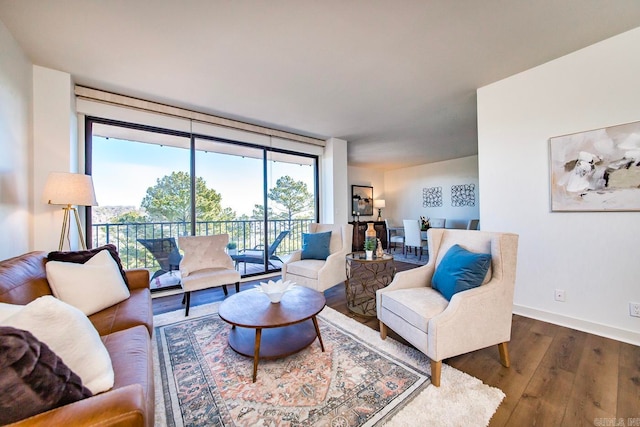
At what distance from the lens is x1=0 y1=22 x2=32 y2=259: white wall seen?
1846 millimetres

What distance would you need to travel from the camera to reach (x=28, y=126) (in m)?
2.26

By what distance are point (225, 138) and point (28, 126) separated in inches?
76.7

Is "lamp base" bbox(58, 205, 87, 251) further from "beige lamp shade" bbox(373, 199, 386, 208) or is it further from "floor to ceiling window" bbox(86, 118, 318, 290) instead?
"beige lamp shade" bbox(373, 199, 386, 208)

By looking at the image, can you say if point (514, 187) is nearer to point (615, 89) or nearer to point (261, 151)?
point (615, 89)

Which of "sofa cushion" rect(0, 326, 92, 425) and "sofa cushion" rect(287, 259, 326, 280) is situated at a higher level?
"sofa cushion" rect(0, 326, 92, 425)

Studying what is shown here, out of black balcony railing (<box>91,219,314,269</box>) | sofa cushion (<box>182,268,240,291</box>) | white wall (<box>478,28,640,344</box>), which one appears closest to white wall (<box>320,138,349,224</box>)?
black balcony railing (<box>91,219,314,269</box>)

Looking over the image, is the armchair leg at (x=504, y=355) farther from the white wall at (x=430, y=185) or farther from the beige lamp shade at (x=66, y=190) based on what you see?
the white wall at (x=430, y=185)

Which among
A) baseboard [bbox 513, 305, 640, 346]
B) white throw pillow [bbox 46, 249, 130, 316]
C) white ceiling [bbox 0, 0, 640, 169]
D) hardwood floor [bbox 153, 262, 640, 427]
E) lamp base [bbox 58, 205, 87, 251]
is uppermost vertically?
white ceiling [bbox 0, 0, 640, 169]

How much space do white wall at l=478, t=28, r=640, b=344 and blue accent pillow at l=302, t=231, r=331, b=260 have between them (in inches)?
74.1

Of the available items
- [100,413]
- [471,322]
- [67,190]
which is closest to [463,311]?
[471,322]

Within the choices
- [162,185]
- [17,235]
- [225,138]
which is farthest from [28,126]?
[225,138]

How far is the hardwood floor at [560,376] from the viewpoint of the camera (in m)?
1.29

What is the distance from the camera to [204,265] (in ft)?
9.72

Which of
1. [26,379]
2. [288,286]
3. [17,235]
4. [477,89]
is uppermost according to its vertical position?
[477,89]
